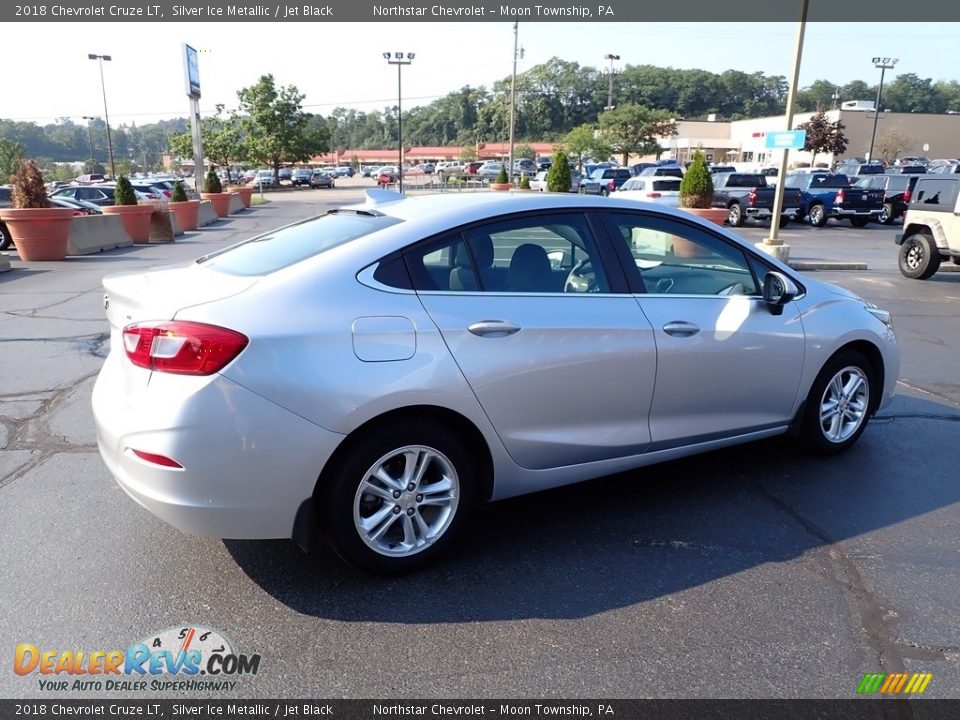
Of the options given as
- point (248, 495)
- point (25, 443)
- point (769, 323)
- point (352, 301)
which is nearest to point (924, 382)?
point (769, 323)

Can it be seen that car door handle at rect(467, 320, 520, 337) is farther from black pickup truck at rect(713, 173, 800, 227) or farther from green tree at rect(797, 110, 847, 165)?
green tree at rect(797, 110, 847, 165)

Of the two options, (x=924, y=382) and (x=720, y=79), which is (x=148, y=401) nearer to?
(x=924, y=382)

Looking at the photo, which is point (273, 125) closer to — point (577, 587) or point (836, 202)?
point (836, 202)

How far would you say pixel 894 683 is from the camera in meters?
2.63

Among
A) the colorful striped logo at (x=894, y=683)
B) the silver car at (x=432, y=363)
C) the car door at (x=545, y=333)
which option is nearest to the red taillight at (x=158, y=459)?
the silver car at (x=432, y=363)

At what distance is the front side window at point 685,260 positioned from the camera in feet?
12.9

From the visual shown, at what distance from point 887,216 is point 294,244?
91.9 ft

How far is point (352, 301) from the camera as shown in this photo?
9.89 ft

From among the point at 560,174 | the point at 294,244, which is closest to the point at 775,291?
the point at 294,244

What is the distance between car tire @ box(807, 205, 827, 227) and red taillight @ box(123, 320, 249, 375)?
26010 millimetres

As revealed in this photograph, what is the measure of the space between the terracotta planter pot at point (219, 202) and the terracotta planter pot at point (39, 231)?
44.5 ft

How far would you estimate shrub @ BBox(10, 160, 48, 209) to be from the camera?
45.9ft

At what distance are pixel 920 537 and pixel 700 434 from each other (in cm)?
118

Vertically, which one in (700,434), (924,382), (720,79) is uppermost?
(720,79)
